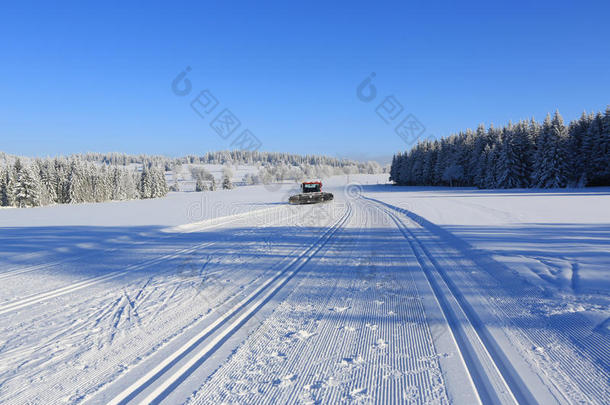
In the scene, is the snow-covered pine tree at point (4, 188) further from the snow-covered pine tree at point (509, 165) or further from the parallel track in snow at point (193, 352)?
the snow-covered pine tree at point (509, 165)

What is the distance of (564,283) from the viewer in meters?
5.25

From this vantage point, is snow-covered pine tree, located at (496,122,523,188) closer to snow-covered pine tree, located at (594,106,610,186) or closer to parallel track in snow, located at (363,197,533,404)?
snow-covered pine tree, located at (594,106,610,186)

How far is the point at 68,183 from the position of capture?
65.8 meters

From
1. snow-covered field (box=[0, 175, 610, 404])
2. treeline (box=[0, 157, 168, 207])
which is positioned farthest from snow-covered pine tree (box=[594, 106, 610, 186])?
treeline (box=[0, 157, 168, 207])

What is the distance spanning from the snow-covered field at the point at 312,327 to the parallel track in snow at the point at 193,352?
2 cm

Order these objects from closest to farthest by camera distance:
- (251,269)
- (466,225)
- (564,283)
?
(564,283), (251,269), (466,225)

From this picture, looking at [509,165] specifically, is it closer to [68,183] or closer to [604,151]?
[604,151]

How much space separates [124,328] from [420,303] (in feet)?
13.3

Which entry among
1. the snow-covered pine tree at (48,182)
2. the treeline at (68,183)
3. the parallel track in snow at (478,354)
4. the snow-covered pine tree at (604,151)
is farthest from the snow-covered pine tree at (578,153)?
the snow-covered pine tree at (48,182)

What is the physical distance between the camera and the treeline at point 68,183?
55.0m

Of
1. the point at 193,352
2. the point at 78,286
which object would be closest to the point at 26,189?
the point at 78,286

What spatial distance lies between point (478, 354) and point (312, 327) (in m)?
1.82

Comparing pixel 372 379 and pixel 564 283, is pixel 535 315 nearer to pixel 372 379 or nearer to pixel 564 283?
pixel 564 283

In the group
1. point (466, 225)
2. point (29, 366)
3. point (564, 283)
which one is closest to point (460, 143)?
point (466, 225)
